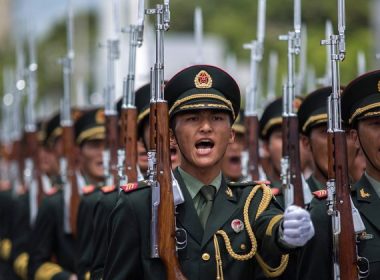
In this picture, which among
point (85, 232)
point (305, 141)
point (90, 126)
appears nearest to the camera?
point (305, 141)

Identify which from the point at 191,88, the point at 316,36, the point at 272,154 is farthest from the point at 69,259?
the point at 316,36

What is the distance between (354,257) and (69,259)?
4.30 m

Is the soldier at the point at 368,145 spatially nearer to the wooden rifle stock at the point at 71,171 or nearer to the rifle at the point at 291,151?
the rifle at the point at 291,151

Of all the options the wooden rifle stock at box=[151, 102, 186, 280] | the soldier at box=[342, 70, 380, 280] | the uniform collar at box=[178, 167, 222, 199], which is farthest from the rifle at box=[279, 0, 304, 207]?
the wooden rifle stock at box=[151, 102, 186, 280]

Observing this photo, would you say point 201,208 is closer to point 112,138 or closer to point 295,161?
point 295,161

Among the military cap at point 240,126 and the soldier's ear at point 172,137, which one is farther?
the military cap at point 240,126

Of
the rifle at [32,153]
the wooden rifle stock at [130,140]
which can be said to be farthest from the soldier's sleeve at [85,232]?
the rifle at [32,153]

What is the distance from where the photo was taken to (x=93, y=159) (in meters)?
11.1

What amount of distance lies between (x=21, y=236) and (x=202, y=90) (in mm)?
5950

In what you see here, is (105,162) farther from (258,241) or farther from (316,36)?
(316,36)

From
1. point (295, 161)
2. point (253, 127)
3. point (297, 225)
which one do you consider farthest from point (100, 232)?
point (253, 127)

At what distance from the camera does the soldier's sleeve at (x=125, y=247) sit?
6.62 m

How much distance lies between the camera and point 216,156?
6.70 m

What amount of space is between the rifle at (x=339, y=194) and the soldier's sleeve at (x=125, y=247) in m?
0.98
